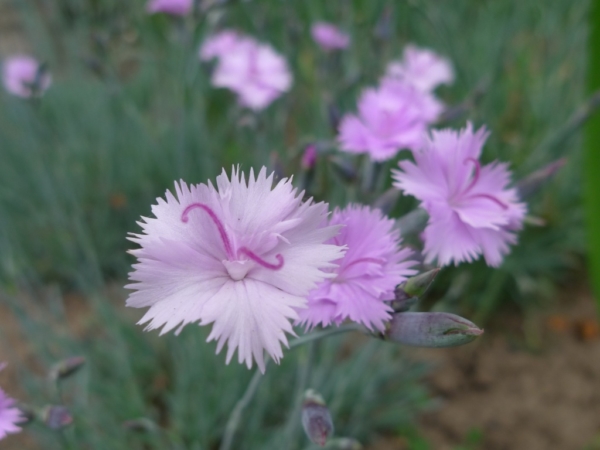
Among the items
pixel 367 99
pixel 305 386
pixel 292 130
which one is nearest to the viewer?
pixel 305 386

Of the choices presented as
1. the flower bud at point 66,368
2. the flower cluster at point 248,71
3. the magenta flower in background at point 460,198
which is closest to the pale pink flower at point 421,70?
the flower cluster at point 248,71

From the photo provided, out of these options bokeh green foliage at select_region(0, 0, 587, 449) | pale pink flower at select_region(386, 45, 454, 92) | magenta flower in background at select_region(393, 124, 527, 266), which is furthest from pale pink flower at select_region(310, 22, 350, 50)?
magenta flower in background at select_region(393, 124, 527, 266)

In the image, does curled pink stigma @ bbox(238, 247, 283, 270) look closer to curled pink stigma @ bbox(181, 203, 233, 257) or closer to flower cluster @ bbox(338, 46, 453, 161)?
curled pink stigma @ bbox(181, 203, 233, 257)

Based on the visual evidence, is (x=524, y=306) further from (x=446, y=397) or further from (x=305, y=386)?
(x=305, y=386)

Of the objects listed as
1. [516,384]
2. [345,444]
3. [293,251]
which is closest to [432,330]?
[293,251]

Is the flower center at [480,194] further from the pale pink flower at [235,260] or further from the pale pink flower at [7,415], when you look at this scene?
the pale pink flower at [7,415]

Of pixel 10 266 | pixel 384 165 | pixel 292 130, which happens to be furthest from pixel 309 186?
pixel 292 130

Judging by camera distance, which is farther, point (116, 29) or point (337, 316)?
point (116, 29)
